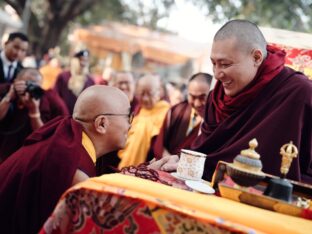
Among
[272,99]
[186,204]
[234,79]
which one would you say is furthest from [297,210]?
[234,79]

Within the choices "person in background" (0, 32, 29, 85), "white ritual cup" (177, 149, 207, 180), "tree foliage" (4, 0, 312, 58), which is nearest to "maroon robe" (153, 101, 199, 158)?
"person in background" (0, 32, 29, 85)

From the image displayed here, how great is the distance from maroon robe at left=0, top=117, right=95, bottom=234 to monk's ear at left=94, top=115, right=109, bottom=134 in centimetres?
25

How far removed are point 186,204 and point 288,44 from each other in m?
2.15

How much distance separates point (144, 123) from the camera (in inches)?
201

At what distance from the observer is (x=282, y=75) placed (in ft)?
7.41

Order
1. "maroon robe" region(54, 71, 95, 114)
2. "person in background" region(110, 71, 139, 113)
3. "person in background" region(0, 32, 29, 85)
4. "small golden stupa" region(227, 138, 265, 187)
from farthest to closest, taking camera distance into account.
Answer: "maroon robe" region(54, 71, 95, 114) < "person in background" region(110, 71, 139, 113) < "person in background" region(0, 32, 29, 85) < "small golden stupa" region(227, 138, 265, 187)

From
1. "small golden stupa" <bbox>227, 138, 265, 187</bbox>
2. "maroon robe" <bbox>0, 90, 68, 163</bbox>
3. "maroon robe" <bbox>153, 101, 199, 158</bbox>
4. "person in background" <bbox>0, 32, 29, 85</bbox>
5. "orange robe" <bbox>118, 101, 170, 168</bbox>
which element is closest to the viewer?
"small golden stupa" <bbox>227, 138, 265, 187</bbox>

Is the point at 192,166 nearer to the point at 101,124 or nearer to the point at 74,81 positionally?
the point at 101,124

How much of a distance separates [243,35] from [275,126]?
530mm

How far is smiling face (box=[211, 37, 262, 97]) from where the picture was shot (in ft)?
7.32

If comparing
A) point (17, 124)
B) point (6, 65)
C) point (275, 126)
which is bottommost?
point (17, 124)

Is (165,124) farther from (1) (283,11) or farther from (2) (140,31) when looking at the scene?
(2) (140,31)

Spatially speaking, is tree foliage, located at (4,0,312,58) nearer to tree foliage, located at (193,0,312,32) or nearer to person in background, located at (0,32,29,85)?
tree foliage, located at (193,0,312,32)

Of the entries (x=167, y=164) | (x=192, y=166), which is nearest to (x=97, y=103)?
(x=167, y=164)
